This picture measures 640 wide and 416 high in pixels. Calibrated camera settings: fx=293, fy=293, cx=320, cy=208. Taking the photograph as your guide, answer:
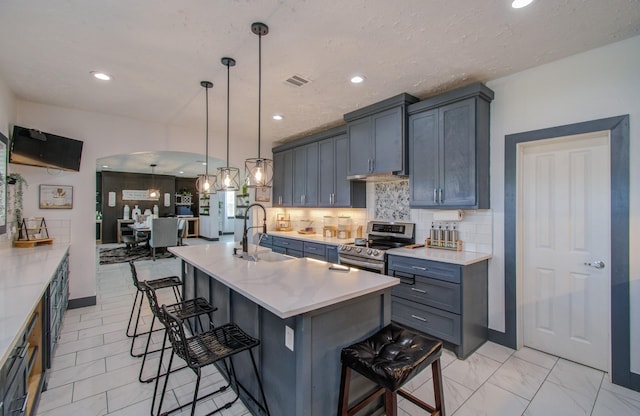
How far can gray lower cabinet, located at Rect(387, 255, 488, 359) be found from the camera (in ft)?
8.77

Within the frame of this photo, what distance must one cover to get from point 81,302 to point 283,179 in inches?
137

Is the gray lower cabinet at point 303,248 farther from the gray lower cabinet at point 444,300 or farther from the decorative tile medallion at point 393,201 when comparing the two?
the gray lower cabinet at point 444,300

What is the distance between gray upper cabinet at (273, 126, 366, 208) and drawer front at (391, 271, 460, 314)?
1.52 m

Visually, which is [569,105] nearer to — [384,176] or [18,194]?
[384,176]

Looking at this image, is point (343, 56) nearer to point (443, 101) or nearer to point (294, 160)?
point (443, 101)

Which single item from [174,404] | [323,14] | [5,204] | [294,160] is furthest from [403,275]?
[5,204]

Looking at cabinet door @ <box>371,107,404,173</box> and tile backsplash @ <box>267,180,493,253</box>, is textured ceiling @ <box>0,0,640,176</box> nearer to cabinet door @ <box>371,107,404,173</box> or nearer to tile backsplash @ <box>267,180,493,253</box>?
cabinet door @ <box>371,107,404,173</box>

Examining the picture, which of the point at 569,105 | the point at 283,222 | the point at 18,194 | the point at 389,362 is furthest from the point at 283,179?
the point at 389,362

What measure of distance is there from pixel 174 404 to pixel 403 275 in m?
2.25

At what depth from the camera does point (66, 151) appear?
12.2 ft

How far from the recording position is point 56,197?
3.81 metres

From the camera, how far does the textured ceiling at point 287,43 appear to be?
1940 mm

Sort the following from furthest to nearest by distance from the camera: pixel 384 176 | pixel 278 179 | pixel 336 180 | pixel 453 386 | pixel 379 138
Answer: pixel 278 179 → pixel 336 180 → pixel 384 176 → pixel 379 138 → pixel 453 386

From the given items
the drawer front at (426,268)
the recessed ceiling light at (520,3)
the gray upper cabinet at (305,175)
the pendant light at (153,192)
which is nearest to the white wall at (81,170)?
the gray upper cabinet at (305,175)
